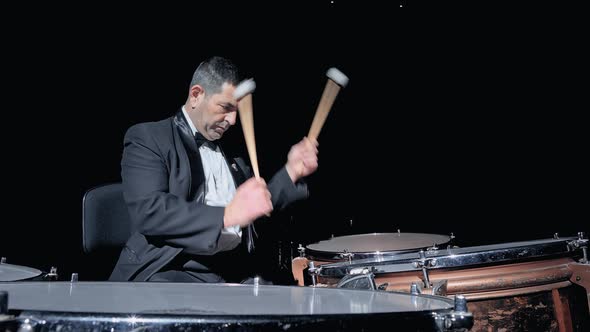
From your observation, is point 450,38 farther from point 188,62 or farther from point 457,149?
point 188,62

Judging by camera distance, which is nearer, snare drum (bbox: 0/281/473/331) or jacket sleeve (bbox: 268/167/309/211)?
snare drum (bbox: 0/281/473/331)

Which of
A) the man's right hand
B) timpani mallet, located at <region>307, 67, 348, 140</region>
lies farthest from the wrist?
the man's right hand

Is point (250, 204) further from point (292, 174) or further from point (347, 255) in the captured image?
point (347, 255)

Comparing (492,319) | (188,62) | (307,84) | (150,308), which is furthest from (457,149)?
(150,308)

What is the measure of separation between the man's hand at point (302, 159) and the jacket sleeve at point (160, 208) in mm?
320

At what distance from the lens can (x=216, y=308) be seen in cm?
75

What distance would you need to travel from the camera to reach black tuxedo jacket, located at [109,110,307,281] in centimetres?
119

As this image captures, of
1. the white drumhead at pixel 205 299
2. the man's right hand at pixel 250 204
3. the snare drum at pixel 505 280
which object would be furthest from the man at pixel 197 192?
the snare drum at pixel 505 280

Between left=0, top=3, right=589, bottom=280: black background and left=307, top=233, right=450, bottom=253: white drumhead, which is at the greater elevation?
left=0, top=3, right=589, bottom=280: black background

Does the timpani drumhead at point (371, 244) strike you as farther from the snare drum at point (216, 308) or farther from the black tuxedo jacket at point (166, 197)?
the snare drum at point (216, 308)

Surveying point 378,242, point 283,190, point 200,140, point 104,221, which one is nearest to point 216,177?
point 200,140

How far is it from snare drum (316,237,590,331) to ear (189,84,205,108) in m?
0.67

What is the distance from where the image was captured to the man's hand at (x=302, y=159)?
136 centimetres

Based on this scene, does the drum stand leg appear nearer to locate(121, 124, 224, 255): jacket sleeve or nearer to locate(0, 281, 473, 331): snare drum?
locate(0, 281, 473, 331): snare drum
